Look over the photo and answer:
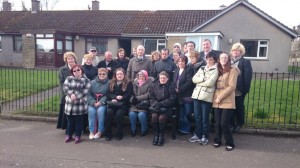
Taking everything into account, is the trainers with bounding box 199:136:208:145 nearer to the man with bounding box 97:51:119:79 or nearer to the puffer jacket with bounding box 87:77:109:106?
the puffer jacket with bounding box 87:77:109:106

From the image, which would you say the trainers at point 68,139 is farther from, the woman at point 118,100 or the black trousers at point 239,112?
the black trousers at point 239,112

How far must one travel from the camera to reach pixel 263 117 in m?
A: 7.22

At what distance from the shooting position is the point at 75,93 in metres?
5.91

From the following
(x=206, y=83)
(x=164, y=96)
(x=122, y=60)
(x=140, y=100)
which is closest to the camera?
(x=206, y=83)

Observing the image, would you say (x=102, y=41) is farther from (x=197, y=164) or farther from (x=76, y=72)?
(x=197, y=164)

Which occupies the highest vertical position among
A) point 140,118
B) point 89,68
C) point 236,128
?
point 89,68

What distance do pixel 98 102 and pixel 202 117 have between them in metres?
2.24

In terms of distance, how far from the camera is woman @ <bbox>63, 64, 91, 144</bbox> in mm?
5895

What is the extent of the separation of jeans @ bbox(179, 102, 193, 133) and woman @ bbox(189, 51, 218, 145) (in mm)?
305

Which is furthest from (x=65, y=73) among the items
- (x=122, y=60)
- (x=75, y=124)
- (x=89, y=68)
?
(x=122, y=60)

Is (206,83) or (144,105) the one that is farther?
(144,105)

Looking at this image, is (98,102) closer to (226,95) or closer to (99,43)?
(226,95)

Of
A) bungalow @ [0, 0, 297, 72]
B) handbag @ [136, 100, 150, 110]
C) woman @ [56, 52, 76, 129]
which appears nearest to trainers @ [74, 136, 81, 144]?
woman @ [56, 52, 76, 129]

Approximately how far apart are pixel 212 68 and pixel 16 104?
6101 millimetres
